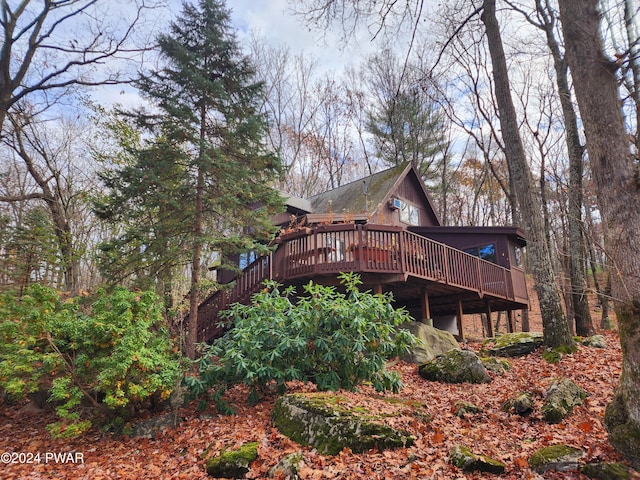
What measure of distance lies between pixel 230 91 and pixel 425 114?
56.6ft

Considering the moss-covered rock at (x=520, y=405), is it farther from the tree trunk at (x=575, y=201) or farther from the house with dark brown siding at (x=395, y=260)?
the tree trunk at (x=575, y=201)

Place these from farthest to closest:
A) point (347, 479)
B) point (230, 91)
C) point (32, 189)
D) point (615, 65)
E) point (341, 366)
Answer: point (32, 189), point (230, 91), point (341, 366), point (615, 65), point (347, 479)

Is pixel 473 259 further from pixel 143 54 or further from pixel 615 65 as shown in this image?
pixel 143 54

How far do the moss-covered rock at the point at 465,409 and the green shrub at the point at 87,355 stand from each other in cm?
452

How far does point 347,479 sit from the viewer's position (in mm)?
3799

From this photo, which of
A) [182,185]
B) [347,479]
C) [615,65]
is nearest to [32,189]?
[182,185]

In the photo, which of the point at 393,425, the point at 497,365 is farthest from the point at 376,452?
the point at 497,365

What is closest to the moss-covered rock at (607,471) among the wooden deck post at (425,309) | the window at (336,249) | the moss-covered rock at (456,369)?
the moss-covered rock at (456,369)

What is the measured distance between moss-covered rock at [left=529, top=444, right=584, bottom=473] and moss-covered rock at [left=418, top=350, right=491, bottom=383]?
3772 millimetres

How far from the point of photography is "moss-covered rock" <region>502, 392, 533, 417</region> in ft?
17.4

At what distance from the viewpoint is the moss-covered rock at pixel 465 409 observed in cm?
562

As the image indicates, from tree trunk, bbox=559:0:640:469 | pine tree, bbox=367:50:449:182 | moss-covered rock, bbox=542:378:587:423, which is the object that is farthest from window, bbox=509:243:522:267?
tree trunk, bbox=559:0:640:469

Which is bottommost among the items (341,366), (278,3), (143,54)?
(341,366)

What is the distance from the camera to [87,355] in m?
5.90
